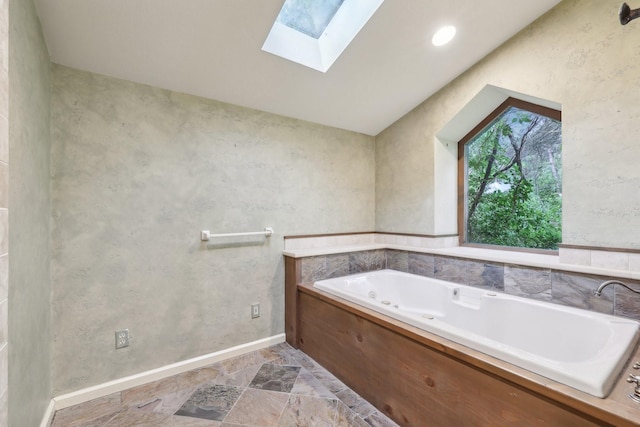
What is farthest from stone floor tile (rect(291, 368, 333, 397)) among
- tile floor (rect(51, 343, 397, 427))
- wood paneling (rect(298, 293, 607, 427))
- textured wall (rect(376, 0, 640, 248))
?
textured wall (rect(376, 0, 640, 248))

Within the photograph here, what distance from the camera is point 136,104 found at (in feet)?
6.13

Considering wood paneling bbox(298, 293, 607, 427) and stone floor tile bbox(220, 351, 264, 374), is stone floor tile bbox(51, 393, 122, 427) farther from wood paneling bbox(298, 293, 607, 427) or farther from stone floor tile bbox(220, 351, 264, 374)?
wood paneling bbox(298, 293, 607, 427)

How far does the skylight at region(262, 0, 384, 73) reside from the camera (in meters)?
1.85

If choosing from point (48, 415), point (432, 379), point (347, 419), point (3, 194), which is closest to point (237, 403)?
point (347, 419)

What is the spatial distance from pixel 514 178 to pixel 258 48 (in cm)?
227

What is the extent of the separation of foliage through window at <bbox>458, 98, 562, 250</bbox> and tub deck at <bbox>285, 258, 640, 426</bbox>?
120cm

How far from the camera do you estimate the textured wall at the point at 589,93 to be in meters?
1.58

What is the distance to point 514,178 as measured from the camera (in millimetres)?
2439

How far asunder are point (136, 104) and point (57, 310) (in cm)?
133

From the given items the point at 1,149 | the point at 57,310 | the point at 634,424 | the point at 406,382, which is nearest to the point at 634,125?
the point at 634,424

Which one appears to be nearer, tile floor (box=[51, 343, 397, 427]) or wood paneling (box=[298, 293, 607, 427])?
wood paneling (box=[298, 293, 607, 427])

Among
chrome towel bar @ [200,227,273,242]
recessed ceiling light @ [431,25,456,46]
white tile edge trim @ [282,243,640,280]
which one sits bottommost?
white tile edge trim @ [282,243,640,280]

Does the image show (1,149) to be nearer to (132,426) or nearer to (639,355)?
(132,426)

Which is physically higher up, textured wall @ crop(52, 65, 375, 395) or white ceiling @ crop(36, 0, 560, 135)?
white ceiling @ crop(36, 0, 560, 135)
